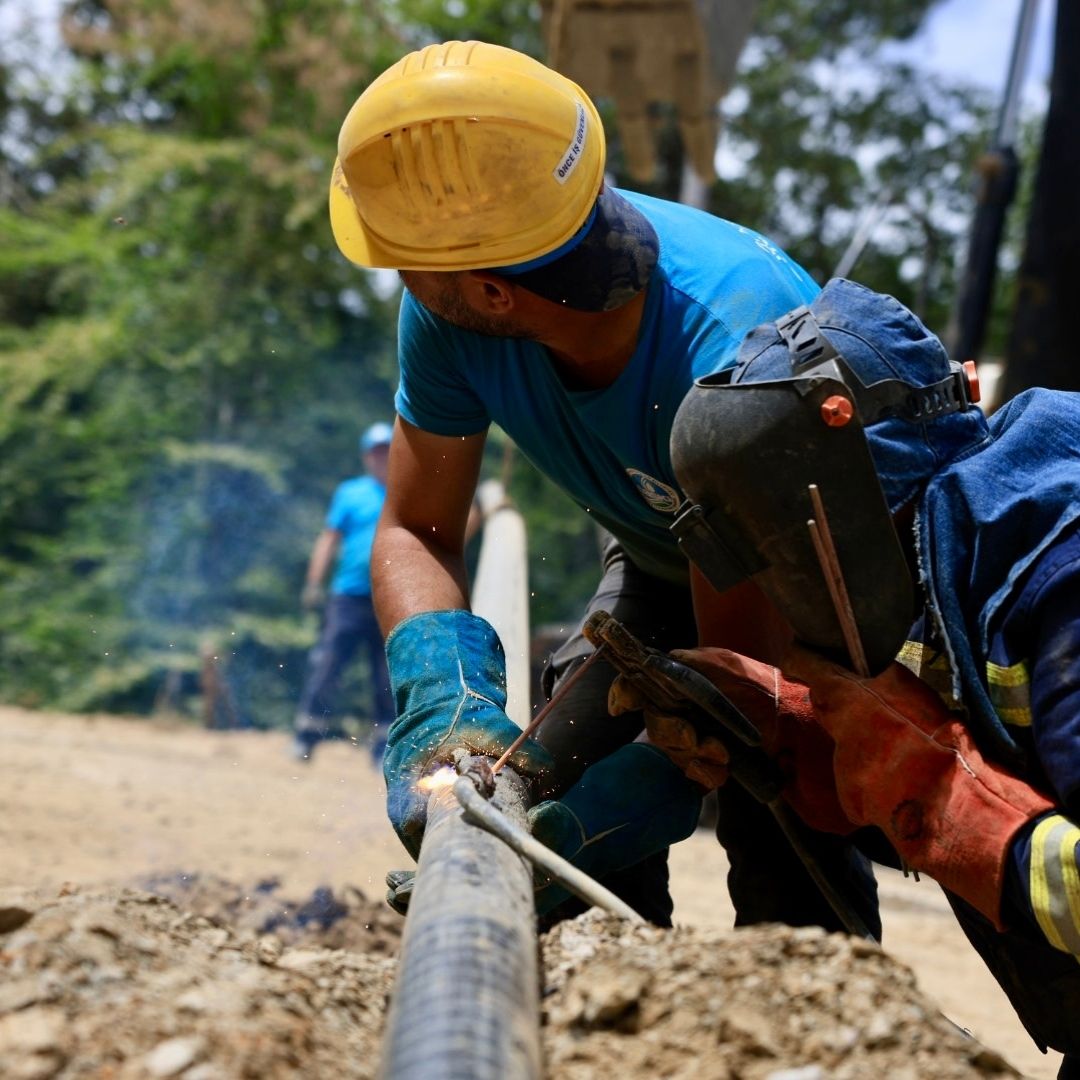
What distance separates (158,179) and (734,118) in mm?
7752

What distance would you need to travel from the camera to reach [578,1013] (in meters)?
1.45

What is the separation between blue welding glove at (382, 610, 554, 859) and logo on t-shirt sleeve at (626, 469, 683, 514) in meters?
0.40

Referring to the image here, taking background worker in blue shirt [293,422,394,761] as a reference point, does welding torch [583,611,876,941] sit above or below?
above

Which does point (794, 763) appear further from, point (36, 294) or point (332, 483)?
point (36, 294)

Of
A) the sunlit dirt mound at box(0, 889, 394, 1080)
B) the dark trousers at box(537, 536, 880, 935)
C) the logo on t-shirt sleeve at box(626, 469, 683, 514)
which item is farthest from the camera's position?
the dark trousers at box(537, 536, 880, 935)

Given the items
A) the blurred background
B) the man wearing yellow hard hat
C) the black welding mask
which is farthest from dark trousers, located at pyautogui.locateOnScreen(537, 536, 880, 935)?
the blurred background

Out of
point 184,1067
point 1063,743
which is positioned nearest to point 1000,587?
point 1063,743

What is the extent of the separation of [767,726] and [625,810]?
0.31 meters

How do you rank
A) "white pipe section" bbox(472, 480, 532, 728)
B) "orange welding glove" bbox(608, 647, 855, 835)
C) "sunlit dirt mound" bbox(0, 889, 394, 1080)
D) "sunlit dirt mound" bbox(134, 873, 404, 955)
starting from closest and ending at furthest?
"sunlit dirt mound" bbox(0, 889, 394, 1080)
"orange welding glove" bbox(608, 647, 855, 835)
"white pipe section" bbox(472, 480, 532, 728)
"sunlit dirt mound" bbox(134, 873, 404, 955)

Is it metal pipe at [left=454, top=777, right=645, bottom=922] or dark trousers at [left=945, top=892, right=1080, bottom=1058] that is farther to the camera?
dark trousers at [left=945, top=892, right=1080, bottom=1058]

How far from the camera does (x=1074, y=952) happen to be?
172cm

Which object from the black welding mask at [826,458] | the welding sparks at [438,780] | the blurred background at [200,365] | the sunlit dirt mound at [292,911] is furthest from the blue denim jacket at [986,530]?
the blurred background at [200,365]

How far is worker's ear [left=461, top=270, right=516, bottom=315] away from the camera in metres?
2.35

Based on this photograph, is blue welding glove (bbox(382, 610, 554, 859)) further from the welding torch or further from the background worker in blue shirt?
the background worker in blue shirt
